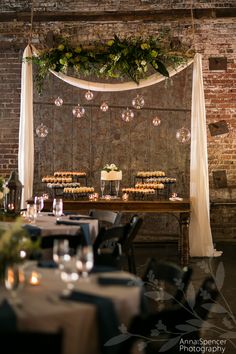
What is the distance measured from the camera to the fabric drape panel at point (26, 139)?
7828 millimetres

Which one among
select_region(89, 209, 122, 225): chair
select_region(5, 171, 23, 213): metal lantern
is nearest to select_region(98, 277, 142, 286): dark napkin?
select_region(5, 171, 23, 213): metal lantern

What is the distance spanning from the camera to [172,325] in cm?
351

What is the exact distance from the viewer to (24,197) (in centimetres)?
786

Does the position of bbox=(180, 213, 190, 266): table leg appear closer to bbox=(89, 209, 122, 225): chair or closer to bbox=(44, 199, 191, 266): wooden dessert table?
bbox=(44, 199, 191, 266): wooden dessert table

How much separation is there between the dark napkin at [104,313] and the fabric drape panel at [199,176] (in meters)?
5.29

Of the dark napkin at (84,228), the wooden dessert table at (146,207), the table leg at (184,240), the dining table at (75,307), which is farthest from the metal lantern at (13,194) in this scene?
the dining table at (75,307)

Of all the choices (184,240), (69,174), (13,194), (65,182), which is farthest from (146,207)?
(13,194)

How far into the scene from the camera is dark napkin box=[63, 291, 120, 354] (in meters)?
2.53

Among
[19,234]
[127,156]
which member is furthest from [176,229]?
[19,234]

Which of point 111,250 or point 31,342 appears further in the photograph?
point 111,250

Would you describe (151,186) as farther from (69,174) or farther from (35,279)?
(35,279)

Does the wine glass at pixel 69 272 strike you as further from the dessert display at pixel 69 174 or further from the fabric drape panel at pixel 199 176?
the dessert display at pixel 69 174

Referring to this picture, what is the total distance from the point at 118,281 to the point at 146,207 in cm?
489

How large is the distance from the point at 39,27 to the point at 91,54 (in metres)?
2.55
